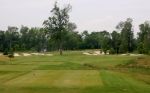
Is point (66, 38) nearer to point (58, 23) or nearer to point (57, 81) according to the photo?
point (58, 23)

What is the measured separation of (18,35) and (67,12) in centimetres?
6557

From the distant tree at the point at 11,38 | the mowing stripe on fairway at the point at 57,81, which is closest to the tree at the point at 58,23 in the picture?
the distant tree at the point at 11,38

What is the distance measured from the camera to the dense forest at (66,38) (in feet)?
355

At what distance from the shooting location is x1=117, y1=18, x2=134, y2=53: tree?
128 meters

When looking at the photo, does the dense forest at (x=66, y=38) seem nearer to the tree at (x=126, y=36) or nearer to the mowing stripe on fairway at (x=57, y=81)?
the tree at (x=126, y=36)

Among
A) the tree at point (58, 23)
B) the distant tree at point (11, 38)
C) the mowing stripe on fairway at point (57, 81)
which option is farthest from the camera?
the distant tree at point (11, 38)

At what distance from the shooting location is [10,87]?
998 inches

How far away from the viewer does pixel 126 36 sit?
132375 millimetres

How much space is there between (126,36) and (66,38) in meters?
21.0

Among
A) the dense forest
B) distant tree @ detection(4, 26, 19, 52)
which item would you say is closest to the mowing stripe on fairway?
the dense forest

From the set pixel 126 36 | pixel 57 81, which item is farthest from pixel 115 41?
pixel 57 81

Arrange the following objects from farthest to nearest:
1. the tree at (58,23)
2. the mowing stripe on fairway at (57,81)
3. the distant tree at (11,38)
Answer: the distant tree at (11,38) → the tree at (58,23) → the mowing stripe on fairway at (57,81)

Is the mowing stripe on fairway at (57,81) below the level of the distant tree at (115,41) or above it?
below

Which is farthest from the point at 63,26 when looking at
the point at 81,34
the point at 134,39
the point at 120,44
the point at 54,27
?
the point at 81,34
